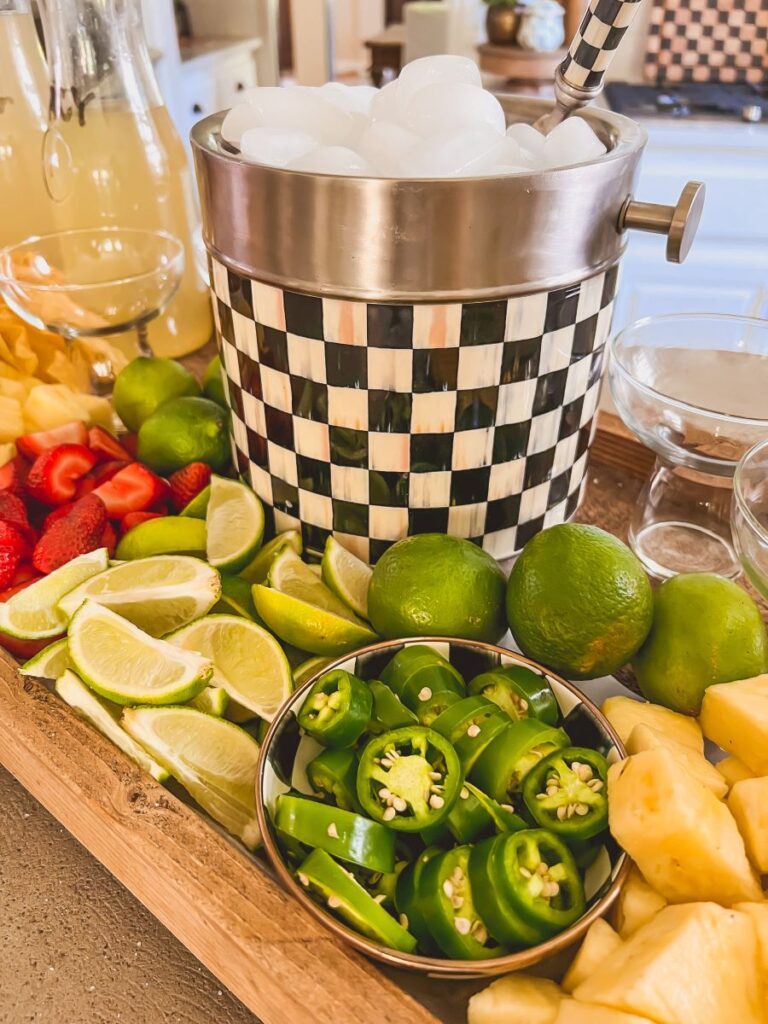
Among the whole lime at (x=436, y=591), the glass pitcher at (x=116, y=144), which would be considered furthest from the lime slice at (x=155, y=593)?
the glass pitcher at (x=116, y=144)

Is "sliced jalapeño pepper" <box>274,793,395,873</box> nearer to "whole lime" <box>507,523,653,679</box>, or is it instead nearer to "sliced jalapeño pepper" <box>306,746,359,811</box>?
"sliced jalapeño pepper" <box>306,746,359,811</box>

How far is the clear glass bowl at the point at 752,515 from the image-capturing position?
1.77 feet

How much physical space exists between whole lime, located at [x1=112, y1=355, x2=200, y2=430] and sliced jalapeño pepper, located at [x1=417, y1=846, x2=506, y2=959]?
55 cm

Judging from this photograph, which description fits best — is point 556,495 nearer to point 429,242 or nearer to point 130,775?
point 429,242

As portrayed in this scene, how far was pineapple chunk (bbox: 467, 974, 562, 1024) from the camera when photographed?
386 mm

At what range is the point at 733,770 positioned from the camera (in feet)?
1.64

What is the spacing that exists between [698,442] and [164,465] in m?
0.48

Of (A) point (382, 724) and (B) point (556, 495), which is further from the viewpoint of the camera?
(B) point (556, 495)

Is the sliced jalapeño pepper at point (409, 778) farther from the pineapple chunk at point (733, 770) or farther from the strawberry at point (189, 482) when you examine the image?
the strawberry at point (189, 482)

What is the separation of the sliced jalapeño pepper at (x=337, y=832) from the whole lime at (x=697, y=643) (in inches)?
8.8

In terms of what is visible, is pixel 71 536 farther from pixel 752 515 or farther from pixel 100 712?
pixel 752 515

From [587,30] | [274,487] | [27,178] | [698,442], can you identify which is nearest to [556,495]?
[698,442]

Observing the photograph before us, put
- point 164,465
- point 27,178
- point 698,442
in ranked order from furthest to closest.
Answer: point 27,178, point 164,465, point 698,442

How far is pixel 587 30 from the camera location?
55 centimetres
